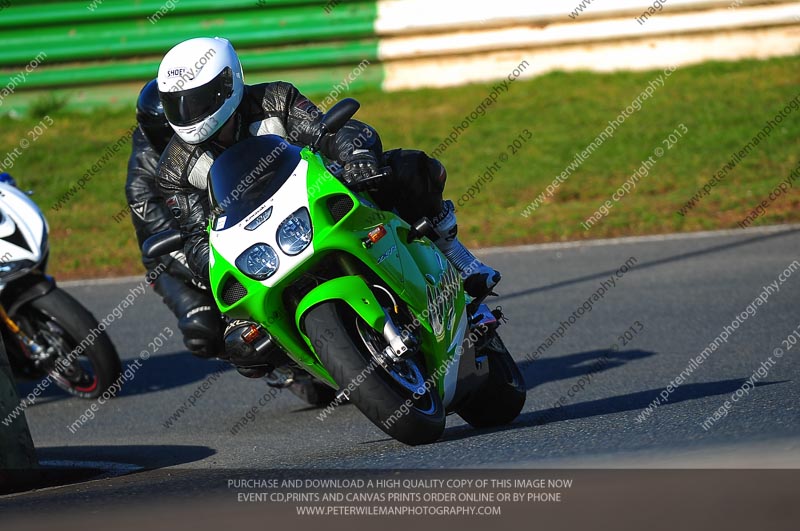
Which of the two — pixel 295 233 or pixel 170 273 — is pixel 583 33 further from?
pixel 295 233

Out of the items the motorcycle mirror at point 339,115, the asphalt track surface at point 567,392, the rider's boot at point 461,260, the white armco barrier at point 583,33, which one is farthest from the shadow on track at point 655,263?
the white armco barrier at point 583,33

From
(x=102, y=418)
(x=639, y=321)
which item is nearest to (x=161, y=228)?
(x=102, y=418)

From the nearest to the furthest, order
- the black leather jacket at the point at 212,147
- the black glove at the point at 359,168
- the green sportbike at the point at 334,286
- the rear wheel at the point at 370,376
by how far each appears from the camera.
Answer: the rear wheel at the point at 370,376, the green sportbike at the point at 334,286, the black glove at the point at 359,168, the black leather jacket at the point at 212,147

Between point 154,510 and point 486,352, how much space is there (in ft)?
6.39

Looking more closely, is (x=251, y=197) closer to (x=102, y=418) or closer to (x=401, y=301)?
(x=401, y=301)

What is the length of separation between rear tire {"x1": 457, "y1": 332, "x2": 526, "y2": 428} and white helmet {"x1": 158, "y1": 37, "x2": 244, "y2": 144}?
168 centimetres

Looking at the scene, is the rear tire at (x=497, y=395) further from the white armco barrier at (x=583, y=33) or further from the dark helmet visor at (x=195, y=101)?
the white armco barrier at (x=583, y=33)

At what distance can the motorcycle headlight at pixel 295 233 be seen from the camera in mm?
4457

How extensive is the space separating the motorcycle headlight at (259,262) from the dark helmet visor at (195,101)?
102cm

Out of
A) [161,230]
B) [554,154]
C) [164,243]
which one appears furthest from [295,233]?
[554,154]

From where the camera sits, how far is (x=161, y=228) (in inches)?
270

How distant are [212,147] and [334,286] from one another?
4.43ft

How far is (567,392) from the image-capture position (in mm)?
6531

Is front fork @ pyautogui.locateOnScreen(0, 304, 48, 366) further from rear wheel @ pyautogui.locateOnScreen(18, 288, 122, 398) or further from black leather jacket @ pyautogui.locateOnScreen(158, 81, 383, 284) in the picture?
black leather jacket @ pyautogui.locateOnScreen(158, 81, 383, 284)
